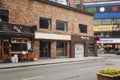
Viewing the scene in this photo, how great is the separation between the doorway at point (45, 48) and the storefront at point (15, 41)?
262 centimetres

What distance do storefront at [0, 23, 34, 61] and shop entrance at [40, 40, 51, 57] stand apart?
8.61ft

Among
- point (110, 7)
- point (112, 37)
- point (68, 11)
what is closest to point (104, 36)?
point (112, 37)

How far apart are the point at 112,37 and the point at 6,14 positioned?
159 ft

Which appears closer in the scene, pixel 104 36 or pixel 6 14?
pixel 6 14

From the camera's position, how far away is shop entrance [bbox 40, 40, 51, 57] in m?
35.9

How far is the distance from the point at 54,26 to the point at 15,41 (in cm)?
837

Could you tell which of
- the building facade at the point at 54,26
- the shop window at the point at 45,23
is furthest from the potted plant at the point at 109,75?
the shop window at the point at 45,23

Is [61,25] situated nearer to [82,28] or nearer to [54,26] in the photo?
[54,26]

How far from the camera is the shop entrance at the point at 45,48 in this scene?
35.9 meters

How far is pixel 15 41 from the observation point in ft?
102

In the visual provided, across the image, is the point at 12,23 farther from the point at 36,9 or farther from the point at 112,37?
the point at 112,37

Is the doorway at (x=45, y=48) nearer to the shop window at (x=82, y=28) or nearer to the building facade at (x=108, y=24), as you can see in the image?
the shop window at (x=82, y=28)

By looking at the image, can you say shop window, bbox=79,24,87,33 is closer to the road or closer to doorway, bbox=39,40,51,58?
doorway, bbox=39,40,51,58

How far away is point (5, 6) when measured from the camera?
98.6ft
